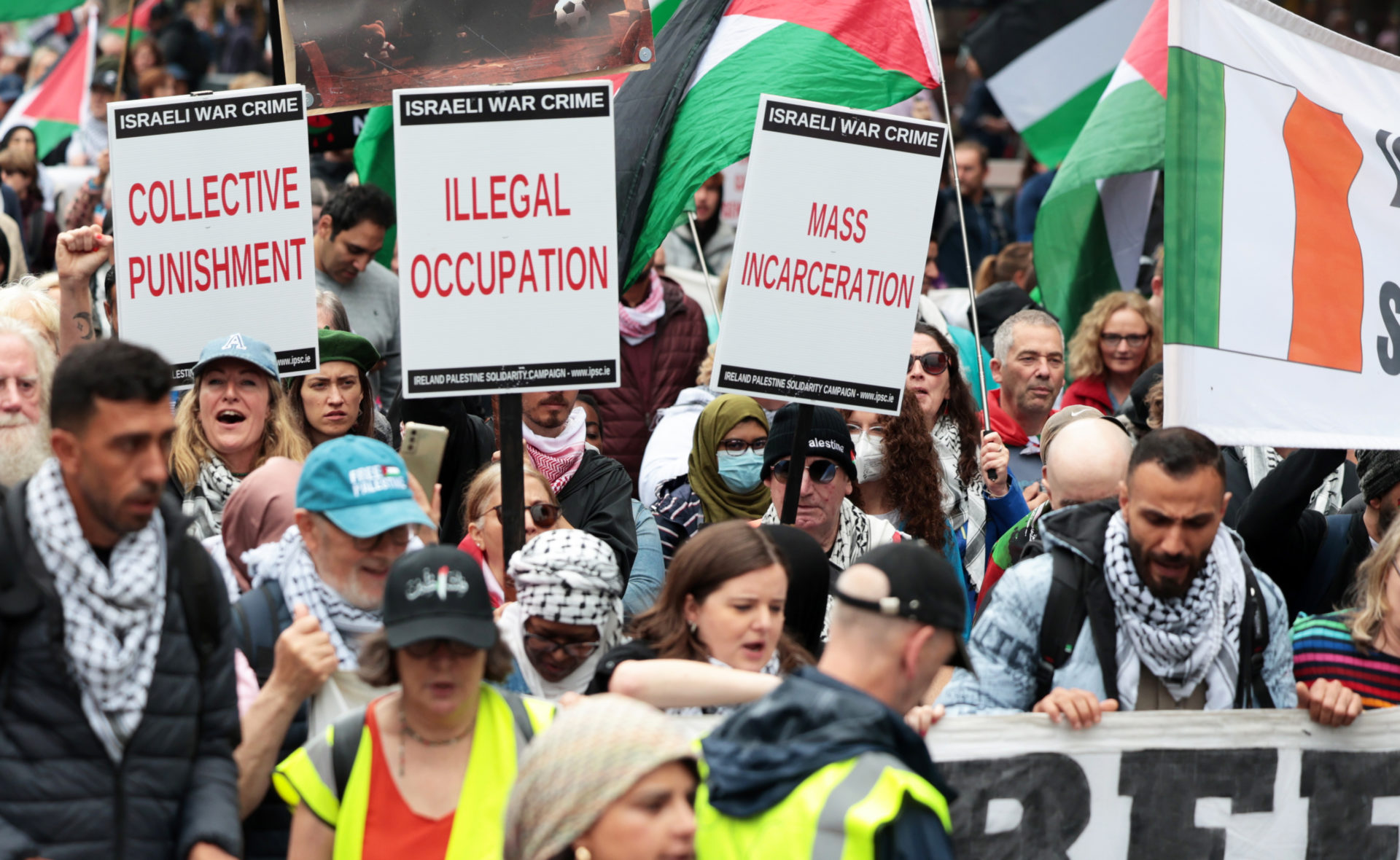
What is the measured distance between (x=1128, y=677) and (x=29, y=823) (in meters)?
2.52

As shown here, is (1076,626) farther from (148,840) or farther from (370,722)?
(148,840)

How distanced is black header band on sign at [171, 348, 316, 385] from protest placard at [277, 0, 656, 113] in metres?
1.19

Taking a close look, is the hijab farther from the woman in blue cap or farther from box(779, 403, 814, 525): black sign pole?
the woman in blue cap

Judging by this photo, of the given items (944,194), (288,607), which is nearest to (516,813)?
(288,607)

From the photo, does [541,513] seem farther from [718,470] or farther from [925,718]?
[925,718]

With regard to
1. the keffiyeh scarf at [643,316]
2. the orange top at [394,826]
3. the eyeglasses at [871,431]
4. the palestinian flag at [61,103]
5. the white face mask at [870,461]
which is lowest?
the orange top at [394,826]

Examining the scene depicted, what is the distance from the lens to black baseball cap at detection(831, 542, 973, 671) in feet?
9.61

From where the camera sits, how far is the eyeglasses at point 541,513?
16.5ft

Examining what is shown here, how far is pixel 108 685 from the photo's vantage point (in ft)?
9.71

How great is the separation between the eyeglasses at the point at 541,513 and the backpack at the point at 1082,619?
1610 mm

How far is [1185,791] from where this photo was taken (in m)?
4.24

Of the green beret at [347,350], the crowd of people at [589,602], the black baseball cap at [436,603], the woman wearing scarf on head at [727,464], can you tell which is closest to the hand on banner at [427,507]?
the crowd of people at [589,602]

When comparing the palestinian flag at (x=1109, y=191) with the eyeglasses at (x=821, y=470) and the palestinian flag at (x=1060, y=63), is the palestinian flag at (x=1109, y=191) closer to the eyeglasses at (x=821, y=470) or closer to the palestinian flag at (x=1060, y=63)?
the palestinian flag at (x=1060, y=63)

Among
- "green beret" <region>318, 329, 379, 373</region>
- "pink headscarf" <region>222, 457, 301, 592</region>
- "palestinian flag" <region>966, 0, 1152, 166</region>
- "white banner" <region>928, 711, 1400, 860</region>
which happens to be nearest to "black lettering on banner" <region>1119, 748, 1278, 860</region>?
"white banner" <region>928, 711, 1400, 860</region>
